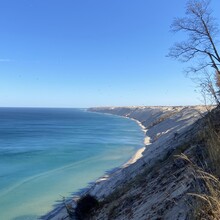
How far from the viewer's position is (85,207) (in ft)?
37.2

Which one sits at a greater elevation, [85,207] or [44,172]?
[85,207]

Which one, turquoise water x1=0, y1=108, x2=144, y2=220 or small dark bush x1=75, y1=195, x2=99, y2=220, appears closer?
small dark bush x1=75, y1=195, x2=99, y2=220

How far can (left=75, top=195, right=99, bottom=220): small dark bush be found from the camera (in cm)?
1112

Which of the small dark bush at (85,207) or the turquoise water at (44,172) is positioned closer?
the small dark bush at (85,207)

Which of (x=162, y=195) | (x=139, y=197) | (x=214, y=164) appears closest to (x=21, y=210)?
(x=139, y=197)

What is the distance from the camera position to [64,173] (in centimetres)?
3253

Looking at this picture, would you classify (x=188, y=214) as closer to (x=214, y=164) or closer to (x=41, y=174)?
(x=214, y=164)

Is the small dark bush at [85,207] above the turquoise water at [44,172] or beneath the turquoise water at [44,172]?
above

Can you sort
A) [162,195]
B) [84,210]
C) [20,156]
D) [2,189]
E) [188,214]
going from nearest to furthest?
1. [188,214]
2. [162,195]
3. [84,210]
4. [2,189]
5. [20,156]

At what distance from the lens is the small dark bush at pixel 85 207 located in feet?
36.5

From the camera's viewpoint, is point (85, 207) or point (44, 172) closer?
point (85, 207)

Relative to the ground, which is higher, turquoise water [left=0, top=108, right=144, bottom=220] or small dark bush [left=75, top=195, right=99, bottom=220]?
small dark bush [left=75, top=195, right=99, bottom=220]

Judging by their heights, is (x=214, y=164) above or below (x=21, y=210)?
above

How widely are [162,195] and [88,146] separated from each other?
45.7 m
